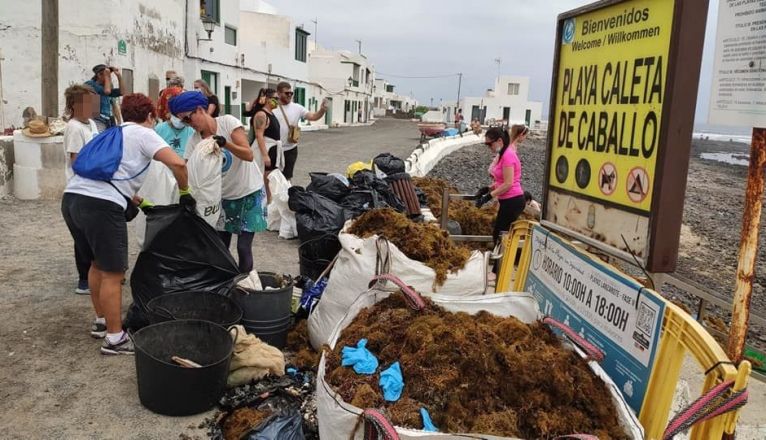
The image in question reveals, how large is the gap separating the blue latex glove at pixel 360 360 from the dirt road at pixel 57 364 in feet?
3.52

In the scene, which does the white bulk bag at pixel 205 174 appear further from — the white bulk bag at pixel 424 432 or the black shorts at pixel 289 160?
the black shorts at pixel 289 160

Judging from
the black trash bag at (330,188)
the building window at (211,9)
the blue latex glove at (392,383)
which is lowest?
the blue latex glove at (392,383)

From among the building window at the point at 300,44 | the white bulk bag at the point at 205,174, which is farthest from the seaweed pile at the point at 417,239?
the building window at the point at 300,44

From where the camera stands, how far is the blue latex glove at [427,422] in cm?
202

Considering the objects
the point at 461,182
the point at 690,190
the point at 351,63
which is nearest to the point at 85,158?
the point at 461,182

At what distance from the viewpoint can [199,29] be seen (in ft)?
70.0

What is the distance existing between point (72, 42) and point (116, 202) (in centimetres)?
1261

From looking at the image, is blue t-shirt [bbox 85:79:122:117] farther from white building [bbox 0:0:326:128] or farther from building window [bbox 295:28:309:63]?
building window [bbox 295:28:309:63]

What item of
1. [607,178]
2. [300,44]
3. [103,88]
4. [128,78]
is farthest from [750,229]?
[300,44]

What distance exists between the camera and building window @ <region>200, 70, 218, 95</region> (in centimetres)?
Answer: 2215

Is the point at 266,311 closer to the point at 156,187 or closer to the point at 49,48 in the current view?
the point at 156,187

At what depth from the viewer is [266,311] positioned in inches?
148

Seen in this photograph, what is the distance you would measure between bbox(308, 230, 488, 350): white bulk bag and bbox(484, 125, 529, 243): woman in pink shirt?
1.86 m

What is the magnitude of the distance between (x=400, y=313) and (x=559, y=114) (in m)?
1.43
